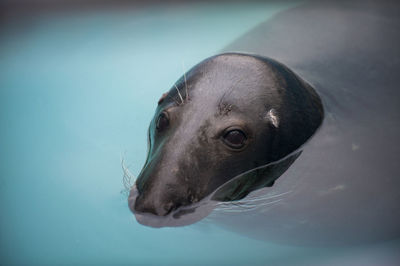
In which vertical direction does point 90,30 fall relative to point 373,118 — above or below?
above

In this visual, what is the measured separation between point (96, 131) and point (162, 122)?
0.83 metres

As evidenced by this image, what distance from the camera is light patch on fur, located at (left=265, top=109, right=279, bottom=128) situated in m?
2.19

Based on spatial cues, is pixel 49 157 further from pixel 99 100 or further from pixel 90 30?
pixel 90 30

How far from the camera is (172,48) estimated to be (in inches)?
146

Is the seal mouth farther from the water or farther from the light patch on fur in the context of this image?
the light patch on fur

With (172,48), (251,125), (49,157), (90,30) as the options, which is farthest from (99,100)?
(251,125)

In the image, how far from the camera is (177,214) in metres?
1.93

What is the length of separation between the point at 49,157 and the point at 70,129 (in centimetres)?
28

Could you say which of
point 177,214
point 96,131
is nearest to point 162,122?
point 177,214

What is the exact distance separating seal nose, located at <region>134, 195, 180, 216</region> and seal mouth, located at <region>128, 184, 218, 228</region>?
0.02 metres

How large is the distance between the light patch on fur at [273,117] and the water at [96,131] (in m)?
0.56

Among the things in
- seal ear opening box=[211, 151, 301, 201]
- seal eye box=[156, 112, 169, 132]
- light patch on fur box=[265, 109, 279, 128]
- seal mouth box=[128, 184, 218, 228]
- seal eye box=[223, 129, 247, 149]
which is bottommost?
seal ear opening box=[211, 151, 301, 201]

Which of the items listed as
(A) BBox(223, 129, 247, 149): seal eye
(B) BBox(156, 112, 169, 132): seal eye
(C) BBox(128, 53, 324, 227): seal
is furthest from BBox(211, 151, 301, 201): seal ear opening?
(B) BBox(156, 112, 169, 132): seal eye

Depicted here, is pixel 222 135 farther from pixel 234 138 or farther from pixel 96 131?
pixel 96 131
